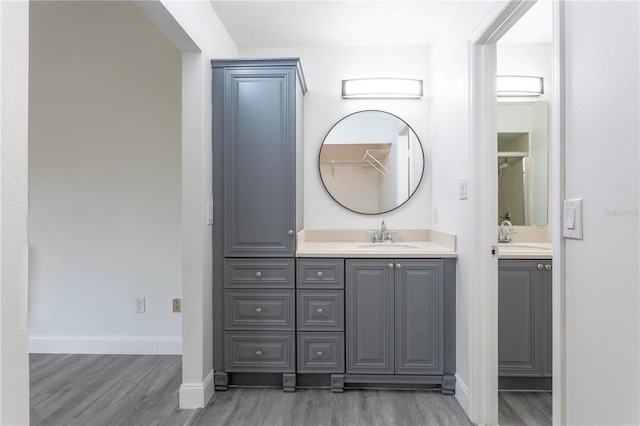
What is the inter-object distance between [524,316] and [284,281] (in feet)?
4.92

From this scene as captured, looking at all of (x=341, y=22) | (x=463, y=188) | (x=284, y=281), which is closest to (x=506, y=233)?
(x=463, y=188)

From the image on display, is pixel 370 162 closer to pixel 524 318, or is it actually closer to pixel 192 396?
pixel 524 318

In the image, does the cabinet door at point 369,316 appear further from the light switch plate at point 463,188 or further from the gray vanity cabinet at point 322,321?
the light switch plate at point 463,188

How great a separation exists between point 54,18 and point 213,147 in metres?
1.84

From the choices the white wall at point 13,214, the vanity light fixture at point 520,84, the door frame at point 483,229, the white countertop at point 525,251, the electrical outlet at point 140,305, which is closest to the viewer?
the white wall at point 13,214

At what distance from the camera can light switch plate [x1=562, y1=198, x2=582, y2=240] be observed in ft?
3.69

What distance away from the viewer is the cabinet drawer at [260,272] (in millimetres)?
2369

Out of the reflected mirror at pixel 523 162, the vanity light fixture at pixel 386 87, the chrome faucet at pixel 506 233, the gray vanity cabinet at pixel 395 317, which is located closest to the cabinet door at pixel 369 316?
the gray vanity cabinet at pixel 395 317

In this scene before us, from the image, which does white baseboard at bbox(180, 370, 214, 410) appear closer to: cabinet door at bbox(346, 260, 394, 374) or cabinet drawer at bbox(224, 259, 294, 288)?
cabinet drawer at bbox(224, 259, 294, 288)

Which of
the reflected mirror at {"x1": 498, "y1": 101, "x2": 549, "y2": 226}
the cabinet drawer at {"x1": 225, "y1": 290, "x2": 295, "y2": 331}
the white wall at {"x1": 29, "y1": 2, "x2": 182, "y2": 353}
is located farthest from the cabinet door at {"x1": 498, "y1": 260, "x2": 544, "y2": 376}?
the white wall at {"x1": 29, "y1": 2, "x2": 182, "y2": 353}

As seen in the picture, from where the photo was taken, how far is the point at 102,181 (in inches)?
114

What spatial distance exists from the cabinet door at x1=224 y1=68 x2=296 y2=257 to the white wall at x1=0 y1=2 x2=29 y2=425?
142cm

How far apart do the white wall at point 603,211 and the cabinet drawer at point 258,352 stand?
5.10 ft

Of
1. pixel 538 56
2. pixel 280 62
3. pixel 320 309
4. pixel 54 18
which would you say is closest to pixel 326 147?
pixel 280 62
